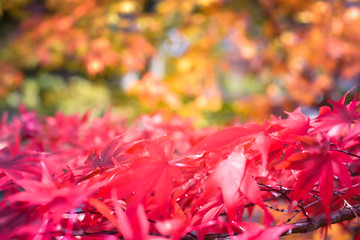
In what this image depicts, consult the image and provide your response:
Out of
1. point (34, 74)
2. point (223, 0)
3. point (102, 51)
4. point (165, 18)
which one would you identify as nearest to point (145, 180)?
point (102, 51)

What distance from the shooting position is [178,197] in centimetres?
46

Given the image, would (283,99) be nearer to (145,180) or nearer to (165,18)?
(165,18)

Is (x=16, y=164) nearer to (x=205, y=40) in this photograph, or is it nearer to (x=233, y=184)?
(x=233, y=184)

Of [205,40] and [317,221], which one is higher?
[205,40]

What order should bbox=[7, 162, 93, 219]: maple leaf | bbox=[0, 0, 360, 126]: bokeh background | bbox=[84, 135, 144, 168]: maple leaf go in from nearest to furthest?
bbox=[7, 162, 93, 219]: maple leaf, bbox=[84, 135, 144, 168]: maple leaf, bbox=[0, 0, 360, 126]: bokeh background

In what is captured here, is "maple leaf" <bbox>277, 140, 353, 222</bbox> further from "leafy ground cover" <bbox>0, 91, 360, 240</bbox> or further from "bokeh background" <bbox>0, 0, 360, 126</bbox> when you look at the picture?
"bokeh background" <bbox>0, 0, 360, 126</bbox>

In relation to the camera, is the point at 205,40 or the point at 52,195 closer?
the point at 52,195

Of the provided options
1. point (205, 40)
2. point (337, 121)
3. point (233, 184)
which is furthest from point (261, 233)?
point (205, 40)

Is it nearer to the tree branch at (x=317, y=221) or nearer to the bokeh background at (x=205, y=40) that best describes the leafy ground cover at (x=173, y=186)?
the tree branch at (x=317, y=221)

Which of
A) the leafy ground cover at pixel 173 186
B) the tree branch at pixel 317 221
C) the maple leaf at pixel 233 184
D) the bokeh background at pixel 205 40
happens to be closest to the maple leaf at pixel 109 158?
the leafy ground cover at pixel 173 186

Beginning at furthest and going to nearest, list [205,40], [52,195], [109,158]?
[205,40]
[109,158]
[52,195]

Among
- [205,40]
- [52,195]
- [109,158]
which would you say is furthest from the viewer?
[205,40]

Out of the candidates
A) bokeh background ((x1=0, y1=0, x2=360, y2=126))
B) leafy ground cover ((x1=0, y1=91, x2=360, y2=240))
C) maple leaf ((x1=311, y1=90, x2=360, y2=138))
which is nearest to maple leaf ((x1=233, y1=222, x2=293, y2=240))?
leafy ground cover ((x1=0, y1=91, x2=360, y2=240))

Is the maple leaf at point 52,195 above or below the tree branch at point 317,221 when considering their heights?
above
